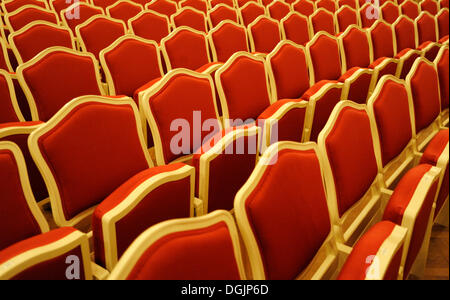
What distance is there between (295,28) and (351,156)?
31.6 inches

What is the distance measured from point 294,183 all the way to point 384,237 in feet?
0.30

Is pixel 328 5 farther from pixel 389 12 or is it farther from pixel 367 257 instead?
pixel 367 257

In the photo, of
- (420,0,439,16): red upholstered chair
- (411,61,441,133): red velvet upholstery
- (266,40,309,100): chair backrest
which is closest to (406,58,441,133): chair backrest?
(411,61,441,133): red velvet upholstery

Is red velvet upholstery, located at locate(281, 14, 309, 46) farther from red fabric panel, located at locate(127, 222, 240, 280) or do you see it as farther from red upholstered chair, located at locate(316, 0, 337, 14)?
red fabric panel, located at locate(127, 222, 240, 280)

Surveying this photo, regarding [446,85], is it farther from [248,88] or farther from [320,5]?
[320,5]

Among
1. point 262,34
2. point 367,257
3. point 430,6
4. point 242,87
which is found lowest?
point 367,257

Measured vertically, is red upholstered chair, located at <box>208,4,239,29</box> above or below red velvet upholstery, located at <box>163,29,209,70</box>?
above

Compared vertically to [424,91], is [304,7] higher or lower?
higher

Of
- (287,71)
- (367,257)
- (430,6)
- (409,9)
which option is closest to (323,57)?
(287,71)

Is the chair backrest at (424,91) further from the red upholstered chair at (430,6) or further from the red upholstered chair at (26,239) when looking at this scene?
the red upholstered chair at (430,6)

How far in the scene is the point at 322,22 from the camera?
49.3 inches

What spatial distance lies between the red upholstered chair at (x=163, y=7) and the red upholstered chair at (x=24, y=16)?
311 millimetres

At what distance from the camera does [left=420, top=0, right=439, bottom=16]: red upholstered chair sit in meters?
1.58

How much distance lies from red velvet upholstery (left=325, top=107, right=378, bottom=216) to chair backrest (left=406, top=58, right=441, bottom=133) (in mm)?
217
